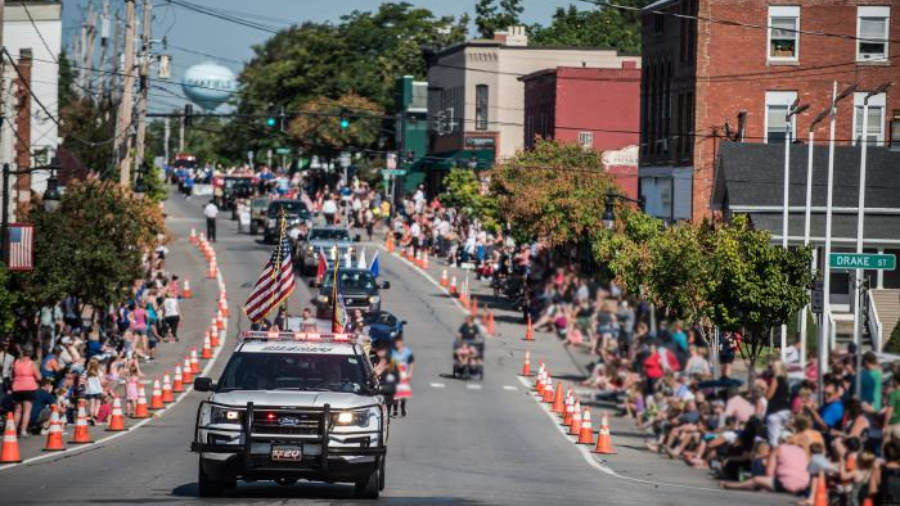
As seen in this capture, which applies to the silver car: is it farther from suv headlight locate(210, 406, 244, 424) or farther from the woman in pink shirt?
the woman in pink shirt

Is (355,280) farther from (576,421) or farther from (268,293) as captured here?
(576,421)

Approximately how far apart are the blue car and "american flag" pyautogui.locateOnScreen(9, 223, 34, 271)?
10258mm

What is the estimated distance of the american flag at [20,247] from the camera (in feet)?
123

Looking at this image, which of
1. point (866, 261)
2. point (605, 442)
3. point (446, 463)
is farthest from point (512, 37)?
point (446, 463)

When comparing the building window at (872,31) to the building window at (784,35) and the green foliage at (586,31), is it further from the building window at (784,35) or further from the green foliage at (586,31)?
the green foliage at (586,31)

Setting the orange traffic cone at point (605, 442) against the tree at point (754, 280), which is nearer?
the orange traffic cone at point (605, 442)

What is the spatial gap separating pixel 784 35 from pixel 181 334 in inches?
948

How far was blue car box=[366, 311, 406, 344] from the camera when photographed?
2419cm

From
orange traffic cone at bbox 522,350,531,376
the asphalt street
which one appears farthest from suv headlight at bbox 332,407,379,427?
orange traffic cone at bbox 522,350,531,376

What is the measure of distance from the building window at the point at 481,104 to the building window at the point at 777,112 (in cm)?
3593

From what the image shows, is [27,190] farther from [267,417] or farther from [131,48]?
[267,417]

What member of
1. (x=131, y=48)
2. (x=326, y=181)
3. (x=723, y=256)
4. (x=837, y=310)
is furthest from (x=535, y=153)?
(x=326, y=181)

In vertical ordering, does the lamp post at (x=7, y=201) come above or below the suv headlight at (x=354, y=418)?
above

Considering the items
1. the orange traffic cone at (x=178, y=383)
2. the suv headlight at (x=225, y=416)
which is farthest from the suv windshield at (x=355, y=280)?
the suv headlight at (x=225, y=416)
